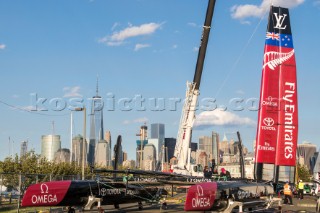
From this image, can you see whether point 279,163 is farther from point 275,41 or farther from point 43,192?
point 43,192

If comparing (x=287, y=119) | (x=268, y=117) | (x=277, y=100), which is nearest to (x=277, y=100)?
(x=277, y=100)

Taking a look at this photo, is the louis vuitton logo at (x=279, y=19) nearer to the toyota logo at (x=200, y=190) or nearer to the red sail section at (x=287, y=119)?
the red sail section at (x=287, y=119)

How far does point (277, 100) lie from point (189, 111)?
25.8ft

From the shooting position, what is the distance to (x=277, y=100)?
42781mm

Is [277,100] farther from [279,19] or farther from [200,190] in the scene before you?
[200,190]

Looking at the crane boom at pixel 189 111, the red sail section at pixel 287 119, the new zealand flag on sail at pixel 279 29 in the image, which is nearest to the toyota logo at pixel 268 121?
the red sail section at pixel 287 119

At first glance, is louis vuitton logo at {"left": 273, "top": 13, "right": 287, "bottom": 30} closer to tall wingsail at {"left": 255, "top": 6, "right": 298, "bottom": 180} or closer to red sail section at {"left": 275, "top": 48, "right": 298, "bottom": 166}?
tall wingsail at {"left": 255, "top": 6, "right": 298, "bottom": 180}

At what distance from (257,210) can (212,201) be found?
14.5 feet

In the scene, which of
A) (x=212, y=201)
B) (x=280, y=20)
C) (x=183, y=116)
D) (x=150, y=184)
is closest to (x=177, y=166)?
(x=183, y=116)

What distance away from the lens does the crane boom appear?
41.8 metres

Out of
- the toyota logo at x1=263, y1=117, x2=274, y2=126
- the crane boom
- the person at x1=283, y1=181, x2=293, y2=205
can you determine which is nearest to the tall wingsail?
the toyota logo at x1=263, y1=117, x2=274, y2=126

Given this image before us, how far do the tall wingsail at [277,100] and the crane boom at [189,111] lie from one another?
18.6 feet

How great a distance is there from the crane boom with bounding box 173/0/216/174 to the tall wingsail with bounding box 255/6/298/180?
18.6 feet

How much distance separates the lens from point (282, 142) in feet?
140
